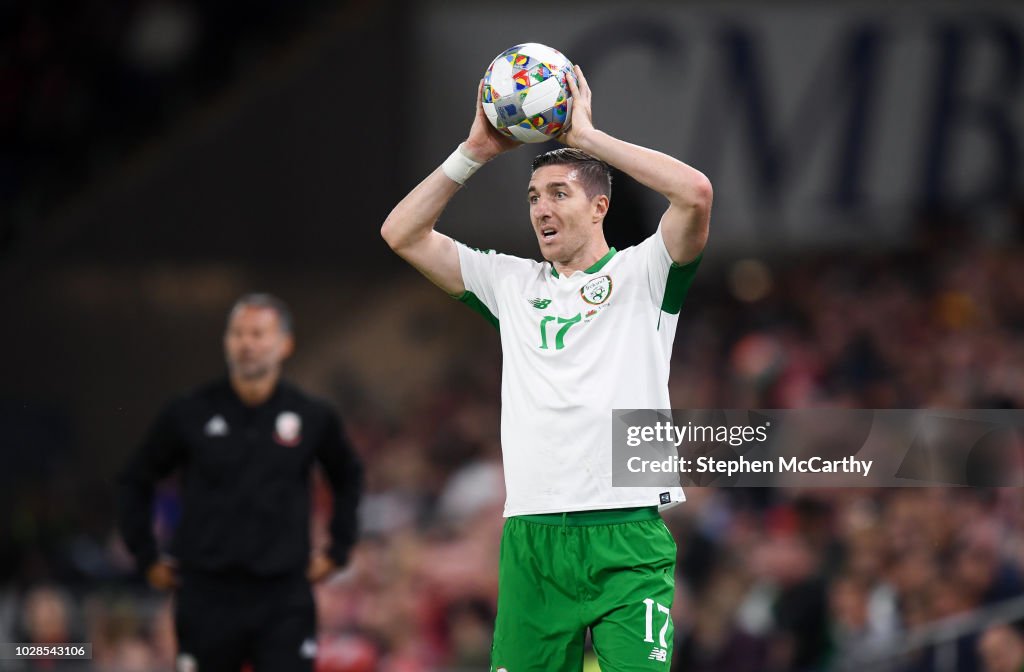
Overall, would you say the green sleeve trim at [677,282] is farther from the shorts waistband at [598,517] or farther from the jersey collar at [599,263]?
the shorts waistband at [598,517]

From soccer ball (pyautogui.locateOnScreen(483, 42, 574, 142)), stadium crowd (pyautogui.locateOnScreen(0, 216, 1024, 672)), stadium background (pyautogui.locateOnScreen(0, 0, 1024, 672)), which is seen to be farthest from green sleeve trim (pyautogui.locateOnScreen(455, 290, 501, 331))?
stadium background (pyautogui.locateOnScreen(0, 0, 1024, 672))

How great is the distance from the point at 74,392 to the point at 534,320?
1315cm

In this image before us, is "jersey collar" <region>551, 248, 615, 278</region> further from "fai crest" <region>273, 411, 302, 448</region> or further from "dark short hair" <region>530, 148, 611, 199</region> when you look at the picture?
"fai crest" <region>273, 411, 302, 448</region>

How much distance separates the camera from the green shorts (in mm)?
4969

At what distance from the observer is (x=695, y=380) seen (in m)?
13.5

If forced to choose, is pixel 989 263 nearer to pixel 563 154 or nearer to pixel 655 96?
pixel 655 96

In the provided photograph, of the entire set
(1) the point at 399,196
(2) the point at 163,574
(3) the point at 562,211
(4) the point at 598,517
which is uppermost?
(1) the point at 399,196

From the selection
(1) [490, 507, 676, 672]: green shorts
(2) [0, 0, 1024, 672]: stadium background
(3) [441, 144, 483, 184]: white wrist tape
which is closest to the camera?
(1) [490, 507, 676, 672]: green shorts

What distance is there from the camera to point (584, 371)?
5.12 metres

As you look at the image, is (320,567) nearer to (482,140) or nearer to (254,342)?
(254,342)

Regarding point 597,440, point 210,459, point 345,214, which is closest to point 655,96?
point 345,214

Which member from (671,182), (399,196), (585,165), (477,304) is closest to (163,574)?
(477,304)

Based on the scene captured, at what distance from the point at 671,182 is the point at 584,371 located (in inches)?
27.9

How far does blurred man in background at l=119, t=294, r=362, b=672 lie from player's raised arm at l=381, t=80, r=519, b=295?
5.20 ft
